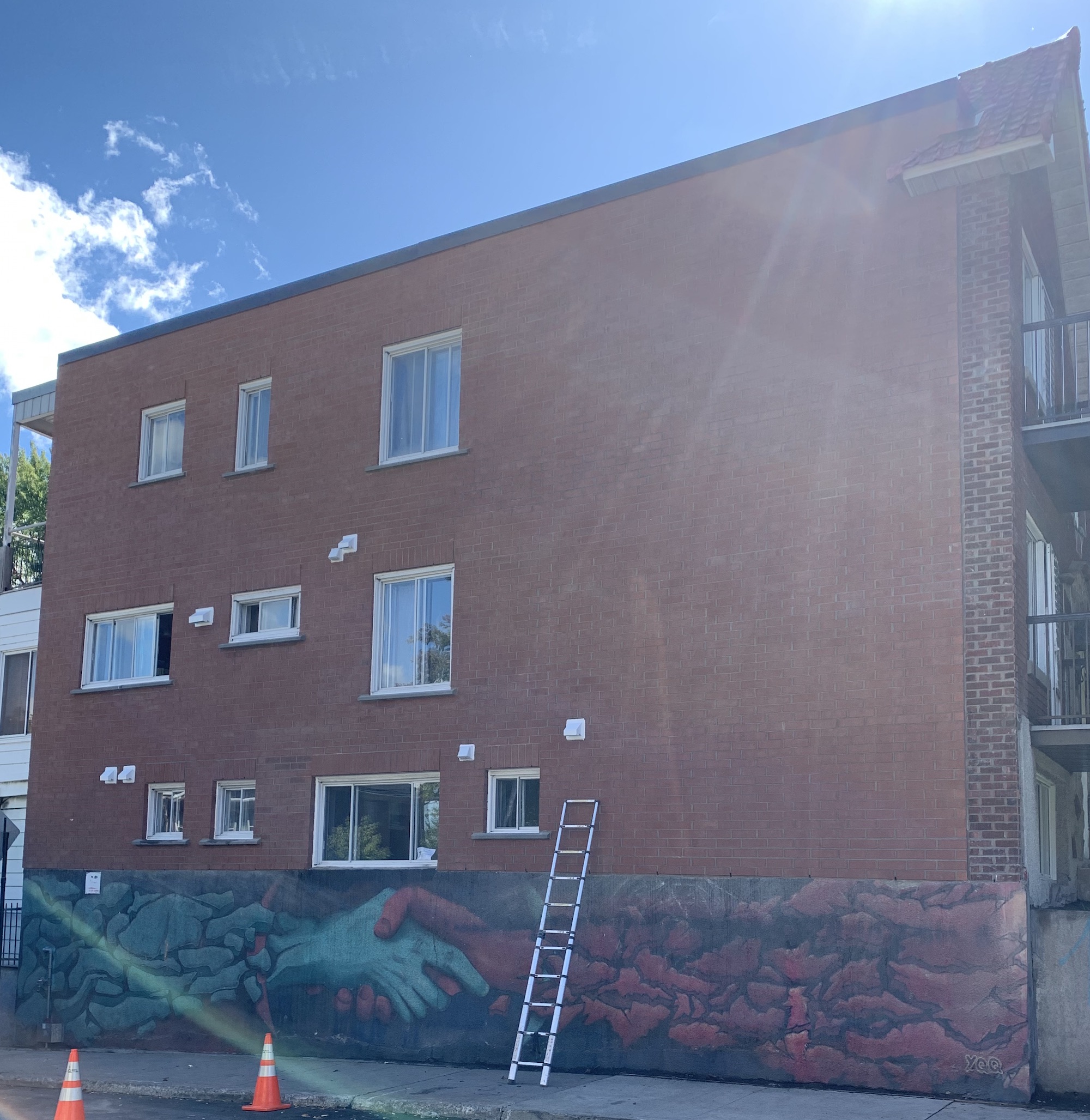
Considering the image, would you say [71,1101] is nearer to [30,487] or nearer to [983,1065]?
[983,1065]

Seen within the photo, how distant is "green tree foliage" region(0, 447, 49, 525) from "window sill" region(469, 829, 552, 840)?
2913 centimetres

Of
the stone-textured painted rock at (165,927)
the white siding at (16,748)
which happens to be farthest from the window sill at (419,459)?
the white siding at (16,748)

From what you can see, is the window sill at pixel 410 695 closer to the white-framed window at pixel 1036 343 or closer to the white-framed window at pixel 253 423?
the white-framed window at pixel 253 423

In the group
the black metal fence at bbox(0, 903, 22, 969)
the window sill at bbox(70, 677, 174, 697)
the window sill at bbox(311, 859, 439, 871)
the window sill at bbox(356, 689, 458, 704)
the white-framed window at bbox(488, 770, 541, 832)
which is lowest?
the black metal fence at bbox(0, 903, 22, 969)

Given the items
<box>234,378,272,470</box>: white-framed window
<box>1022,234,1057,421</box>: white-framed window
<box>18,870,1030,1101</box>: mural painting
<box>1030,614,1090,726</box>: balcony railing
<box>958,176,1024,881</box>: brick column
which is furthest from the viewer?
<box>234,378,272,470</box>: white-framed window

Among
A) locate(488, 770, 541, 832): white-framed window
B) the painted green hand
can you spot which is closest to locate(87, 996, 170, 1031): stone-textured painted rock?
the painted green hand

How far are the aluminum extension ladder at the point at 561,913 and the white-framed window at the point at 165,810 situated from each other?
6001 millimetres

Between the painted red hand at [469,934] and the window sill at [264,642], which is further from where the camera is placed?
the window sill at [264,642]

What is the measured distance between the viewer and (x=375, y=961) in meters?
15.2

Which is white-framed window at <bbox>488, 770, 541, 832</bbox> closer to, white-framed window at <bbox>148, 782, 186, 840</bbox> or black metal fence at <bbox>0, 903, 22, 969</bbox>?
white-framed window at <bbox>148, 782, 186, 840</bbox>

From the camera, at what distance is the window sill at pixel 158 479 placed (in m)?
18.4

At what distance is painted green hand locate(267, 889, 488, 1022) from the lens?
48.1 feet

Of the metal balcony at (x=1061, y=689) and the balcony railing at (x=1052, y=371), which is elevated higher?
the balcony railing at (x=1052, y=371)

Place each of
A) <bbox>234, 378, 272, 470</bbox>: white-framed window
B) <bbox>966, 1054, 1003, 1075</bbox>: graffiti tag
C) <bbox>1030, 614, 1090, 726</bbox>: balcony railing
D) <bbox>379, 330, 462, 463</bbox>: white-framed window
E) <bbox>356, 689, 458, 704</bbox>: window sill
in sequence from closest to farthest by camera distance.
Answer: <bbox>966, 1054, 1003, 1075</bbox>: graffiti tag < <bbox>1030, 614, 1090, 726</bbox>: balcony railing < <bbox>356, 689, 458, 704</bbox>: window sill < <bbox>379, 330, 462, 463</bbox>: white-framed window < <bbox>234, 378, 272, 470</bbox>: white-framed window
